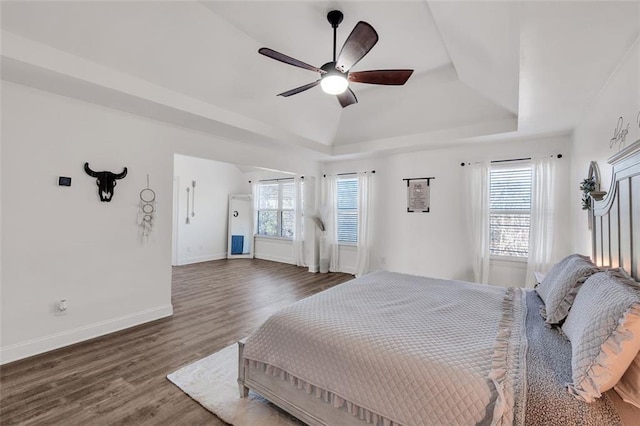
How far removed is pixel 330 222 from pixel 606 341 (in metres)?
4.97

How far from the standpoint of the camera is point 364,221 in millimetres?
5523

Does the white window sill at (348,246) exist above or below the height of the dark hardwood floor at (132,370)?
above

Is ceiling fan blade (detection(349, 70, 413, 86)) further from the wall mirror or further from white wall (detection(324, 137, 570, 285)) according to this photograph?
the wall mirror

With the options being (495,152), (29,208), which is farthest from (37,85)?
(495,152)

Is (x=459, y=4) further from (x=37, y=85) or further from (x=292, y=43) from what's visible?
(x=37, y=85)

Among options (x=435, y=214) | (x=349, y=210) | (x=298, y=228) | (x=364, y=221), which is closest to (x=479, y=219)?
(x=435, y=214)

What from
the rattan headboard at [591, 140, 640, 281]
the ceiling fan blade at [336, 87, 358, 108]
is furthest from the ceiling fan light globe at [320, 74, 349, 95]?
the rattan headboard at [591, 140, 640, 281]

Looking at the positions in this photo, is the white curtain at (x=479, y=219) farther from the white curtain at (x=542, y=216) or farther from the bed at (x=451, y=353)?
the bed at (x=451, y=353)

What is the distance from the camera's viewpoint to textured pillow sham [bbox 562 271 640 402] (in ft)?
3.58

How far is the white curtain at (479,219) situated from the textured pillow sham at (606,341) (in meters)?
3.08

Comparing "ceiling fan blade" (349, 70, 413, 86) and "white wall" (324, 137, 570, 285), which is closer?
"ceiling fan blade" (349, 70, 413, 86)

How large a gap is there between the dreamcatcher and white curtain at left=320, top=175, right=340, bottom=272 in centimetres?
335

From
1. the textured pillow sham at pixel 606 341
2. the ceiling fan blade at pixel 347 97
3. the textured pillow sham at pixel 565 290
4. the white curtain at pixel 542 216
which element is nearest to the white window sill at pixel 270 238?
the ceiling fan blade at pixel 347 97

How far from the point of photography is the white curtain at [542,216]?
3.87 meters
